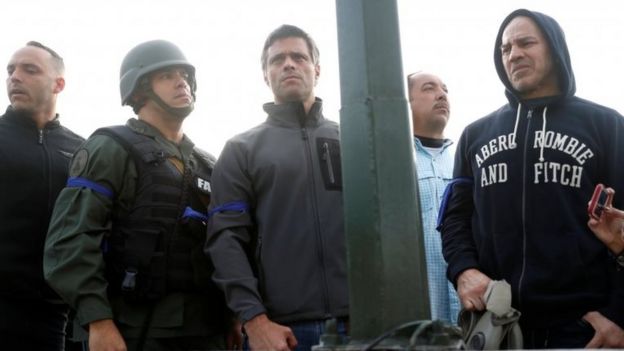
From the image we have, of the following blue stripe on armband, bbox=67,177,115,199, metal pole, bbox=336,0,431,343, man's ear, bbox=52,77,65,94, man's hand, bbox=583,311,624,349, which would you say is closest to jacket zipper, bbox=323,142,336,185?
blue stripe on armband, bbox=67,177,115,199

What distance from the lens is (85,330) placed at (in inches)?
141

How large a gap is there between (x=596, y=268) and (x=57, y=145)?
3.59 metres

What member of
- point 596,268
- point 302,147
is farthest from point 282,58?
point 596,268

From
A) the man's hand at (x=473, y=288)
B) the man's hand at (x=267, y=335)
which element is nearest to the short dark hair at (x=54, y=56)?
the man's hand at (x=267, y=335)

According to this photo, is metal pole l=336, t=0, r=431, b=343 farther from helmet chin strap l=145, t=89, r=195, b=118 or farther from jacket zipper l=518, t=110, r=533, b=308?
helmet chin strap l=145, t=89, r=195, b=118

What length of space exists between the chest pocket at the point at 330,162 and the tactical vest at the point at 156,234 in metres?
0.77

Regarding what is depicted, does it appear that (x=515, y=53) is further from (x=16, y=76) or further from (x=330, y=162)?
(x=16, y=76)

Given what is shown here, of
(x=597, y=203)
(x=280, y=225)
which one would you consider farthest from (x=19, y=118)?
(x=597, y=203)

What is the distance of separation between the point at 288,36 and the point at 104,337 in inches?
77.6

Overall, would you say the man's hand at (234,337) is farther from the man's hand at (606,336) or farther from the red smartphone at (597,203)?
the red smartphone at (597,203)

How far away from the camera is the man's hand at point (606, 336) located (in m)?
2.81

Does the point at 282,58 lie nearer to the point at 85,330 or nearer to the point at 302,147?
the point at 302,147

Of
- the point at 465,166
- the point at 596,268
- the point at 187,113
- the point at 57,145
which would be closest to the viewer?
the point at 596,268

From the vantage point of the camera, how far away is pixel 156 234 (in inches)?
142
